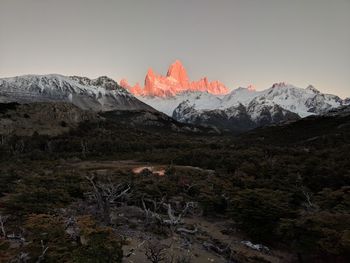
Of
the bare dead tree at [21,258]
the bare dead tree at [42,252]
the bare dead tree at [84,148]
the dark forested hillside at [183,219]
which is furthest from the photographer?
the bare dead tree at [84,148]

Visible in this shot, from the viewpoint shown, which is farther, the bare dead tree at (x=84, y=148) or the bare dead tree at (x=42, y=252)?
the bare dead tree at (x=84, y=148)

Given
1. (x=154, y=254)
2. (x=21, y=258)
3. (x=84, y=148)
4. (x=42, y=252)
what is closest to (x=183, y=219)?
(x=154, y=254)

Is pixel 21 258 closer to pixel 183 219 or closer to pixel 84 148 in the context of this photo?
pixel 183 219

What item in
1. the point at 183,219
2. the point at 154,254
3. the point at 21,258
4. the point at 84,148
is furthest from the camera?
the point at 84,148

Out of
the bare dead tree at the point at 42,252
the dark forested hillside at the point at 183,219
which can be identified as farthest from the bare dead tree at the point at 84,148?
the bare dead tree at the point at 42,252

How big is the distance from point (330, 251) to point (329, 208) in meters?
13.2

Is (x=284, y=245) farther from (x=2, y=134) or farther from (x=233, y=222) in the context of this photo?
(x=2, y=134)

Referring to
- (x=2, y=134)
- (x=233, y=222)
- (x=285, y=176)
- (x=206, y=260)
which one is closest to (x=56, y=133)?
(x=2, y=134)

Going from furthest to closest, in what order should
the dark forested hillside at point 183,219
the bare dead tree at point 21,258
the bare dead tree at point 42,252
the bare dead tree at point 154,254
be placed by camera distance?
1. the dark forested hillside at point 183,219
2. the bare dead tree at point 154,254
3. the bare dead tree at point 21,258
4. the bare dead tree at point 42,252

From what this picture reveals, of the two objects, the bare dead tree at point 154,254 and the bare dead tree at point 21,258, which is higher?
the bare dead tree at point 21,258

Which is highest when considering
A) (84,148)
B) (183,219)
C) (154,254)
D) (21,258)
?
(21,258)

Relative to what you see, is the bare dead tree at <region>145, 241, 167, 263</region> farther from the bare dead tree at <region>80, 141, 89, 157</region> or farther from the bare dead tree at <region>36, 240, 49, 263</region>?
the bare dead tree at <region>80, 141, 89, 157</region>

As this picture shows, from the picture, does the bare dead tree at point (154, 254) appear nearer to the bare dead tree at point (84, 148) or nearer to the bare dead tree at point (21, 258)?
the bare dead tree at point (21, 258)

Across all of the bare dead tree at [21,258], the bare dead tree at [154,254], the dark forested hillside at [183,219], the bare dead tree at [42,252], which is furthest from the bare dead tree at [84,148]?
the bare dead tree at [21,258]
